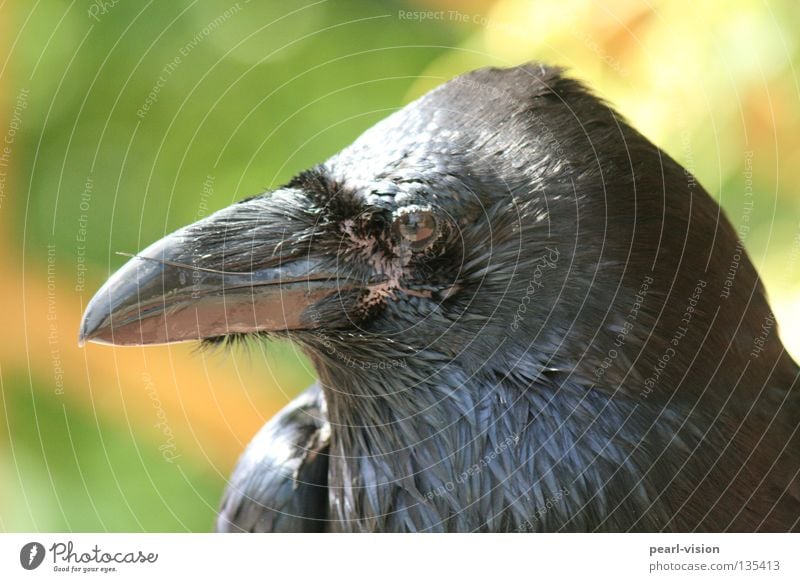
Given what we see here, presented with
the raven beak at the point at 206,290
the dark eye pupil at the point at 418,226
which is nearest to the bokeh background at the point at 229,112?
the raven beak at the point at 206,290

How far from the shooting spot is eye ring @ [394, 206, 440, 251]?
4.18 ft

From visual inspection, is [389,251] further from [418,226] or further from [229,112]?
[229,112]

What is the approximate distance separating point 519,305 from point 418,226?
180 mm

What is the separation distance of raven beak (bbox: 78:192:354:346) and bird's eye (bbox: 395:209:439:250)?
12cm

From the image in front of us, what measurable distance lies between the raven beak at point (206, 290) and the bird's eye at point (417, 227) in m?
0.12

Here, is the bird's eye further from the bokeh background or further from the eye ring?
the bokeh background

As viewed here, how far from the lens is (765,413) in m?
1.42

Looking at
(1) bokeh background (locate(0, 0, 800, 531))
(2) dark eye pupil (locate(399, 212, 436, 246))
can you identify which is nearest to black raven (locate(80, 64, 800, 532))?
(2) dark eye pupil (locate(399, 212, 436, 246))

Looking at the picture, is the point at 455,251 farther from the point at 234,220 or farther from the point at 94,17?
the point at 94,17

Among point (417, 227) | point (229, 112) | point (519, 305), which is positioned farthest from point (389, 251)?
point (229, 112)

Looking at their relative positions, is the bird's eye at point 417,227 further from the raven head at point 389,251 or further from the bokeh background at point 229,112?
the bokeh background at point 229,112

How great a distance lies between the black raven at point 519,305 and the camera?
51.2 inches

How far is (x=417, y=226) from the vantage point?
50.3 inches
